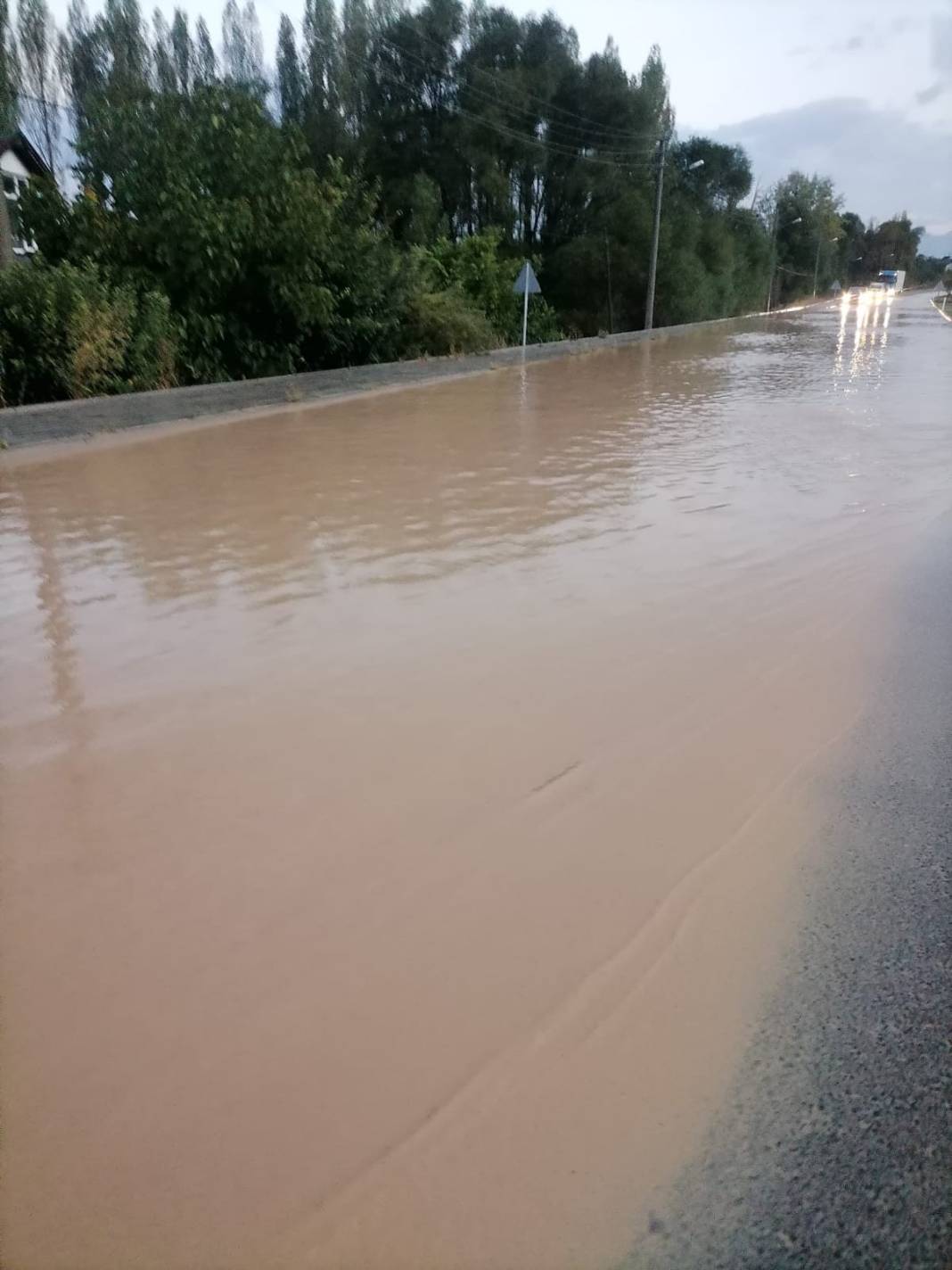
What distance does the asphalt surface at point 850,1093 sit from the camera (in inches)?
78.5

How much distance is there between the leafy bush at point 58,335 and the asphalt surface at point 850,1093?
41.5 feet

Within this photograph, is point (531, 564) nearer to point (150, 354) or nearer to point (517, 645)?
point (517, 645)

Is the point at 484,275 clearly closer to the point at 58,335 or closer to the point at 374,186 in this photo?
the point at 374,186

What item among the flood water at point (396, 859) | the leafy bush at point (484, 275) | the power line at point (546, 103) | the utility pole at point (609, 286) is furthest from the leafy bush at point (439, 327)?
the power line at point (546, 103)

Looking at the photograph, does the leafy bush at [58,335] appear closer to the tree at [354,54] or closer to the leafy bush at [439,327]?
Result: the leafy bush at [439,327]

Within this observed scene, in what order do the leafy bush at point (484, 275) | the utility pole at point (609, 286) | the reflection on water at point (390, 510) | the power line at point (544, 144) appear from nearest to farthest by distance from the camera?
the reflection on water at point (390, 510)
the leafy bush at point (484, 275)
the power line at point (544, 144)
the utility pole at point (609, 286)

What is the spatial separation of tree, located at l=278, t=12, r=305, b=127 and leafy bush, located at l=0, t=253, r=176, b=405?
31.7 metres

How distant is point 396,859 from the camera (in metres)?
3.33

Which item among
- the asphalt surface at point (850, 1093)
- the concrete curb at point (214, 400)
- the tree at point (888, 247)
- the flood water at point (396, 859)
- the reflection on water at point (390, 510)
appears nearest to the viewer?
the asphalt surface at point (850, 1093)

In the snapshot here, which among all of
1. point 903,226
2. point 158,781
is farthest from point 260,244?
point 903,226

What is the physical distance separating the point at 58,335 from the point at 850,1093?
13.8m

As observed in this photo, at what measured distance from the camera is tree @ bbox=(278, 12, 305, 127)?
1640 inches

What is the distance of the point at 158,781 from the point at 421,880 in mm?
1239

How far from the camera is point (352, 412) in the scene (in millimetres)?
14664
